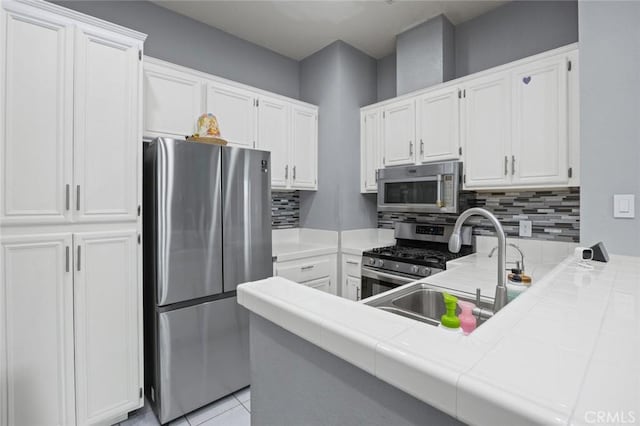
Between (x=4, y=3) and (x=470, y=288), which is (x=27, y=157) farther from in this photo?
(x=470, y=288)

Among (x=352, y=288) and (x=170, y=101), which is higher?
(x=170, y=101)

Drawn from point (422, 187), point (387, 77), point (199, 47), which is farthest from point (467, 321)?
point (387, 77)

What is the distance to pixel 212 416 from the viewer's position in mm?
1899

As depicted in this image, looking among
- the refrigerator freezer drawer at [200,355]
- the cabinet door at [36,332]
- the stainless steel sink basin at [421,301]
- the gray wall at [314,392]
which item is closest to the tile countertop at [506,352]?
the gray wall at [314,392]

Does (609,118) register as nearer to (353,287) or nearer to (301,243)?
(353,287)

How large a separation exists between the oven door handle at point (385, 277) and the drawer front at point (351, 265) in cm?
11

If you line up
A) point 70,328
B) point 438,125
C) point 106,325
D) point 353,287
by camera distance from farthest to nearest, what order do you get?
1. point 353,287
2. point 438,125
3. point 106,325
4. point 70,328

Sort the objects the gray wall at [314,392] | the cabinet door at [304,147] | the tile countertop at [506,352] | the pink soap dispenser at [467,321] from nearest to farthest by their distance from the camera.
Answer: the tile countertop at [506,352] < the gray wall at [314,392] < the pink soap dispenser at [467,321] < the cabinet door at [304,147]

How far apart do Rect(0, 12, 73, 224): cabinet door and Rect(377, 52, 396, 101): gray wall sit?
9.36 ft

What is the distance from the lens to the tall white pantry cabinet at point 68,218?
4.75 feet

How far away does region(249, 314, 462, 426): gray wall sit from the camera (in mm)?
548

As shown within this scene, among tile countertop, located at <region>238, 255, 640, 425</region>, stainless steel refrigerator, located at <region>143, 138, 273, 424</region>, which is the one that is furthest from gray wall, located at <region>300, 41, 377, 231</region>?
tile countertop, located at <region>238, 255, 640, 425</region>

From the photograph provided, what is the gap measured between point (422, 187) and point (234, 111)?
1.79m

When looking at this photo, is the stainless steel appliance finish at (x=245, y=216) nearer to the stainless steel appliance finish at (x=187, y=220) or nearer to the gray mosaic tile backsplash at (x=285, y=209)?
the stainless steel appliance finish at (x=187, y=220)
